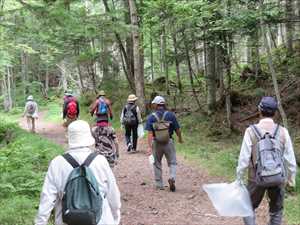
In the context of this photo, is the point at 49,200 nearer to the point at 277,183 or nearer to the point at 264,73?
the point at 277,183

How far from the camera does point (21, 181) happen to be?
9.70 meters

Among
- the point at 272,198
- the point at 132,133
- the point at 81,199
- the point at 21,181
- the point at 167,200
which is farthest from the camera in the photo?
the point at 132,133

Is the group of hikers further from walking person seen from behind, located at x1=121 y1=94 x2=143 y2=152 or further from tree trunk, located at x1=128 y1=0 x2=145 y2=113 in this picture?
tree trunk, located at x1=128 y1=0 x2=145 y2=113

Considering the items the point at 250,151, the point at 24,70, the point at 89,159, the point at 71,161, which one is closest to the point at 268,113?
the point at 250,151

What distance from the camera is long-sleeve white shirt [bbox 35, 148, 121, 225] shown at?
422 centimetres

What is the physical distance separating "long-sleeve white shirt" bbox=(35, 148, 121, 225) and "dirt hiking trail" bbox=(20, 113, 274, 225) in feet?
12.6

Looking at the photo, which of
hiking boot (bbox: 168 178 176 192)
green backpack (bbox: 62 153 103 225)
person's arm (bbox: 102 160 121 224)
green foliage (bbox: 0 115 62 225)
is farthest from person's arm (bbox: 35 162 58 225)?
hiking boot (bbox: 168 178 176 192)

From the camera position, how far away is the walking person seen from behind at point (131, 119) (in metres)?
15.0

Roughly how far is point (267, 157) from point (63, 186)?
2.62 metres

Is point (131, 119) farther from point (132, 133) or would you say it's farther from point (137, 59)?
point (137, 59)

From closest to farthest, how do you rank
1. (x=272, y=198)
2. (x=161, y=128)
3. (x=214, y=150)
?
(x=272, y=198) < (x=161, y=128) < (x=214, y=150)

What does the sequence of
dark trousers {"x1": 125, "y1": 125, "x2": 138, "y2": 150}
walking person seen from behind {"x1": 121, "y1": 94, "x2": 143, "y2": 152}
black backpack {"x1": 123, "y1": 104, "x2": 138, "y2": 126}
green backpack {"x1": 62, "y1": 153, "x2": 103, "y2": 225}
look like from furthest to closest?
dark trousers {"x1": 125, "y1": 125, "x2": 138, "y2": 150} → black backpack {"x1": 123, "y1": 104, "x2": 138, "y2": 126} → walking person seen from behind {"x1": 121, "y1": 94, "x2": 143, "y2": 152} → green backpack {"x1": 62, "y1": 153, "x2": 103, "y2": 225}

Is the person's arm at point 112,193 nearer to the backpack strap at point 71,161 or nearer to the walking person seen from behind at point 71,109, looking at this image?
the backpack strap at point 71,161

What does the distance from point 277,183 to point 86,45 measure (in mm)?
23045
